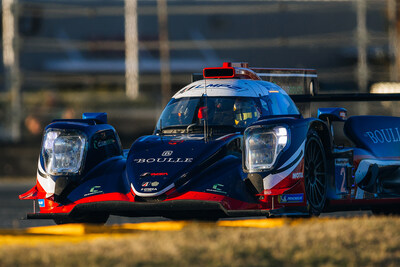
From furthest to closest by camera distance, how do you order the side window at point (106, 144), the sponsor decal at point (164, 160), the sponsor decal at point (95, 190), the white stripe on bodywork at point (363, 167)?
the white stripe on bodywork at point (363, 167), the side window at point (106, 144), the sponsor decal at point (95, 190), the sponsor decal at point (164, 160)

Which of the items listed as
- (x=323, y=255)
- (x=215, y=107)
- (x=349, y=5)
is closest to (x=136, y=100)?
(x=349, y=5)

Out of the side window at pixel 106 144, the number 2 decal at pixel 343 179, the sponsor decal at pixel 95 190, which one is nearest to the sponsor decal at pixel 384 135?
the number 2 decal at pixel 343 179

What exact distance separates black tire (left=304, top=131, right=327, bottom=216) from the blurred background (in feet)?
36.4

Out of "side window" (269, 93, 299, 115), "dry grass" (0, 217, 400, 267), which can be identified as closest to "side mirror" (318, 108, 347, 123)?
"side window" (269, 93, 299, 115)

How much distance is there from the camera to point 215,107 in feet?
32.8

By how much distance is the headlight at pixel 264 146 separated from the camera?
8.75m

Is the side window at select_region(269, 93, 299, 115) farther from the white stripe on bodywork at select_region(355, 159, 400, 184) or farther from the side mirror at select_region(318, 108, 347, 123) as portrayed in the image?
the white stripe on bodywork at select_region(355, 159, 400, 184)

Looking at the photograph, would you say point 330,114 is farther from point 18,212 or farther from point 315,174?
point 18,212

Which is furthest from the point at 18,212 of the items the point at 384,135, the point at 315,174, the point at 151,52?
the point at 151,52

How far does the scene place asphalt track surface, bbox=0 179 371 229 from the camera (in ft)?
40.1

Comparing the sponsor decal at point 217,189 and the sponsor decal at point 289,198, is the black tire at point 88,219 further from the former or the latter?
the sponsor decal at point 289,198

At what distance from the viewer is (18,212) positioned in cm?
1423

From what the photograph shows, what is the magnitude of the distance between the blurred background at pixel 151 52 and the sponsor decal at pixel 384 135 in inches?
401

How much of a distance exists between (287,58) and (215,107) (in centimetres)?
3139
